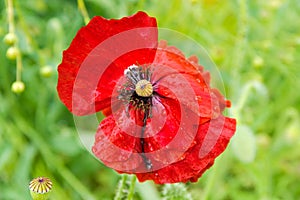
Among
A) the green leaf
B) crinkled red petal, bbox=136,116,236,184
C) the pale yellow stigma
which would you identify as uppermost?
the green leaf

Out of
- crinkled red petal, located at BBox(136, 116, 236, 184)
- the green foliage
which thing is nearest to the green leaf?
the green foliage

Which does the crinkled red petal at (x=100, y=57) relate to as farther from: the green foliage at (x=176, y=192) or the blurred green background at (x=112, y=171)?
the blurred green background at (x=112, y=171)

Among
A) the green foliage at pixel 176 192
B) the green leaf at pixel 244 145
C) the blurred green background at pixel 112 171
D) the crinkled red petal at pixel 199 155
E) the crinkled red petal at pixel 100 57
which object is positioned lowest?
the crinkled red petal at pixel 199 155

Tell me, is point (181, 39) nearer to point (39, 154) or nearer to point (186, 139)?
point (39, 154)

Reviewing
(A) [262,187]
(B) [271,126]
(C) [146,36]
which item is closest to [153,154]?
(C) [146,36]

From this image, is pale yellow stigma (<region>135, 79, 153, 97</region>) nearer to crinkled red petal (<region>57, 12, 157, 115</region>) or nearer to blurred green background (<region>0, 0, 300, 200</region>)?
crinkled red petal (<region>57, 12, 157, 115</region>)

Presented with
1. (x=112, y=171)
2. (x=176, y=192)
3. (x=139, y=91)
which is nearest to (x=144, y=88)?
(x=139, y=91)

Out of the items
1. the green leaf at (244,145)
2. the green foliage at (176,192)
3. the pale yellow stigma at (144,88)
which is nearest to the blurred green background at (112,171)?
the green leaf at (244,145)

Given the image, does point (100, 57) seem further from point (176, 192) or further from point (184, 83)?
point (176, 192)
